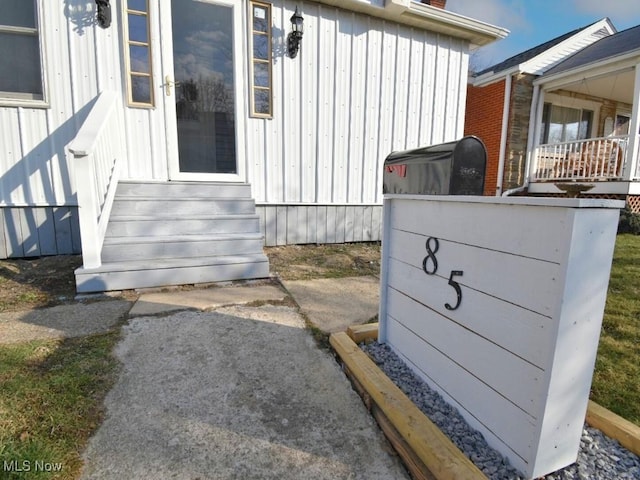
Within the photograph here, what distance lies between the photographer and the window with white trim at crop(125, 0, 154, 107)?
3994mm

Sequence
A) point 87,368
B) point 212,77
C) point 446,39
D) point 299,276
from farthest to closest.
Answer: point 446,39
point 212,77
point 299,276
point 87,368

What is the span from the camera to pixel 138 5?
13.1 ft

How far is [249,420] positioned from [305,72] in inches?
174

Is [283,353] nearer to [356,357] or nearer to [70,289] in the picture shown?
[356,357]

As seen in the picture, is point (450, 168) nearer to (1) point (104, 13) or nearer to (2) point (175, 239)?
(2) point (175, 239)

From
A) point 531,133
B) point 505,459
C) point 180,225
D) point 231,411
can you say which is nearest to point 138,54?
point 180,225

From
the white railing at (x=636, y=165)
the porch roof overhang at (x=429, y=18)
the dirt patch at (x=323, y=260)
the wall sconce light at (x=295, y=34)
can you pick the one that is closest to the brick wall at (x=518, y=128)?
the white railing at (x=636, y=165)

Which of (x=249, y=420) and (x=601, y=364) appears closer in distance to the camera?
(x=249, y=420)

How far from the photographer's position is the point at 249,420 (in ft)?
4.93

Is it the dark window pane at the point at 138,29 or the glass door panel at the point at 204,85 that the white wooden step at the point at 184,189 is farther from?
the dark window pane at the point at 138,29

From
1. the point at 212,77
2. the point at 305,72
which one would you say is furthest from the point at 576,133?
the point at 212,77

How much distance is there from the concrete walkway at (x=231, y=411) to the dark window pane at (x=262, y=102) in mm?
3136

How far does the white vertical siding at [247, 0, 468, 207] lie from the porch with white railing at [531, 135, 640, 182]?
4181mm

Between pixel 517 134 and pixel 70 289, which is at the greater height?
pixel 517 134
